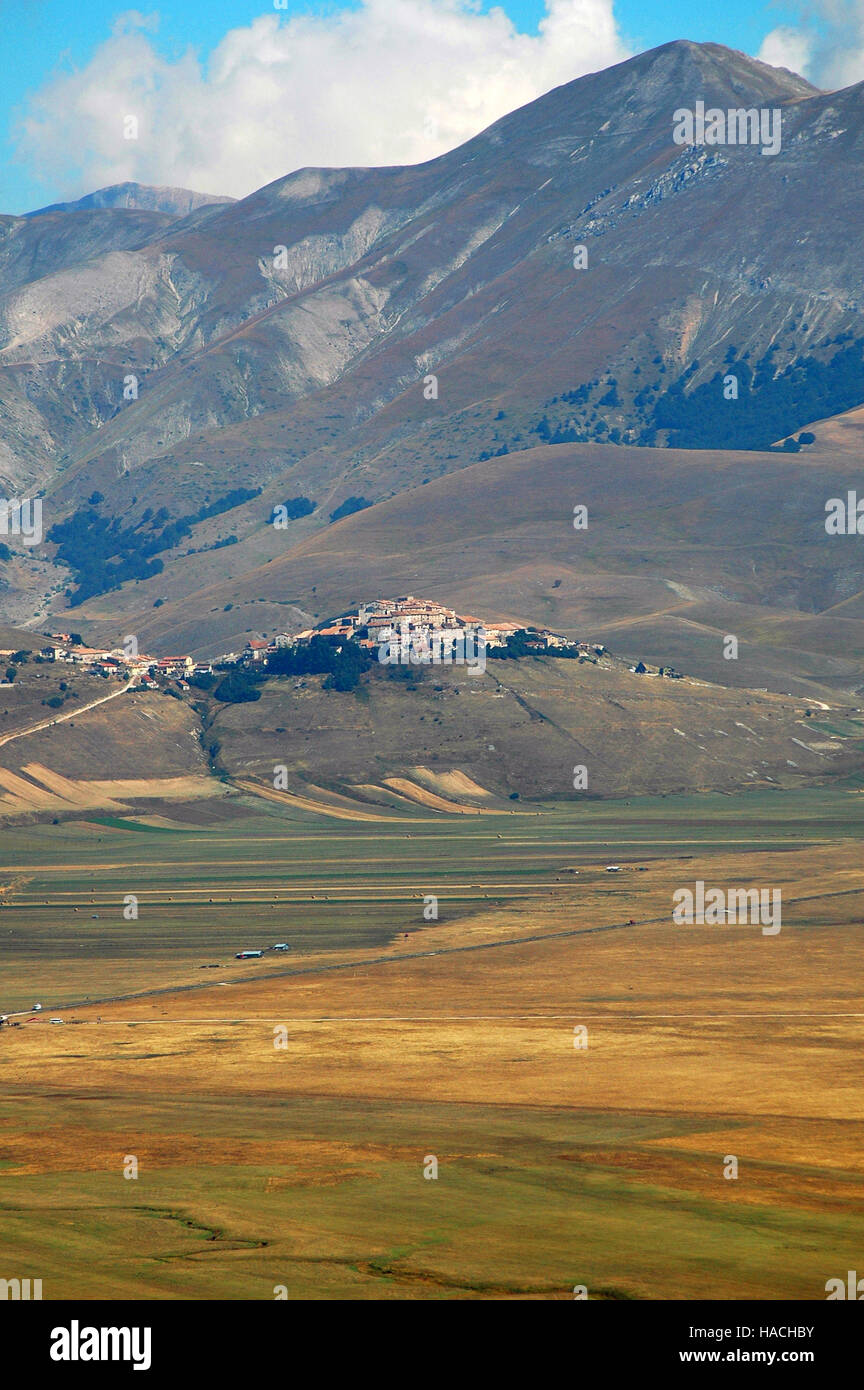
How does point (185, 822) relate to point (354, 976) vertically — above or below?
above

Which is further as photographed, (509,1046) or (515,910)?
(515,910)

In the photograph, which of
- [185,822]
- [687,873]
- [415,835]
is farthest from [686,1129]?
[185,822]
